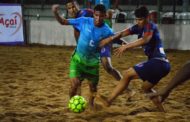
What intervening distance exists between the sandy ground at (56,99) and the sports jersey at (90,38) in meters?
0.96

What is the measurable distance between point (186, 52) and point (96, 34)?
11.8 meters

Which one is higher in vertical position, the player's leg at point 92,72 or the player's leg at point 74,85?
the player's leg at point 92,72

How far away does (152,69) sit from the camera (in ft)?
23.3

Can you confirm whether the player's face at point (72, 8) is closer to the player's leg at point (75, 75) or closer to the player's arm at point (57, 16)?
the player's arm at point (57, 16)

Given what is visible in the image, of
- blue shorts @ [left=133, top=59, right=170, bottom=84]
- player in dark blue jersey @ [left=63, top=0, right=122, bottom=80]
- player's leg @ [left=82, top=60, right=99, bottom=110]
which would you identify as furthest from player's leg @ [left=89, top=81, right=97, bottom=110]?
player in dark blue jersey @ [left=63, top=0, right=122, bottom=80]

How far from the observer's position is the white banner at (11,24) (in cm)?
2100

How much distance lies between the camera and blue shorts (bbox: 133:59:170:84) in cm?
708

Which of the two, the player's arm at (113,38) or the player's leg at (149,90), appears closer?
the player's arm at (113,38)

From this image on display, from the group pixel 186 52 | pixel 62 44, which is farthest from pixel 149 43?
pixel 62 44

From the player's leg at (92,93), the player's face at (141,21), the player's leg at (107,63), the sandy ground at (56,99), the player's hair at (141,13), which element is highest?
the player's hair at (141,13)

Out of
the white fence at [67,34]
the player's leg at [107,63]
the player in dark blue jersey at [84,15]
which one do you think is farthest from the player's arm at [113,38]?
the white fence at [67,34]

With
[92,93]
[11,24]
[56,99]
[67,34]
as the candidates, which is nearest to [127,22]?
[67,34]

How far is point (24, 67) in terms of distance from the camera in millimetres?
13305

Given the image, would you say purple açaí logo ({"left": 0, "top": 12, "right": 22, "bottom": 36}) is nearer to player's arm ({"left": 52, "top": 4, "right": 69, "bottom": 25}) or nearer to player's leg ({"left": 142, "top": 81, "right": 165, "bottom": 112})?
player's arm ({"left": 52, "top": 4, "right": 69, "bottom": 25})
